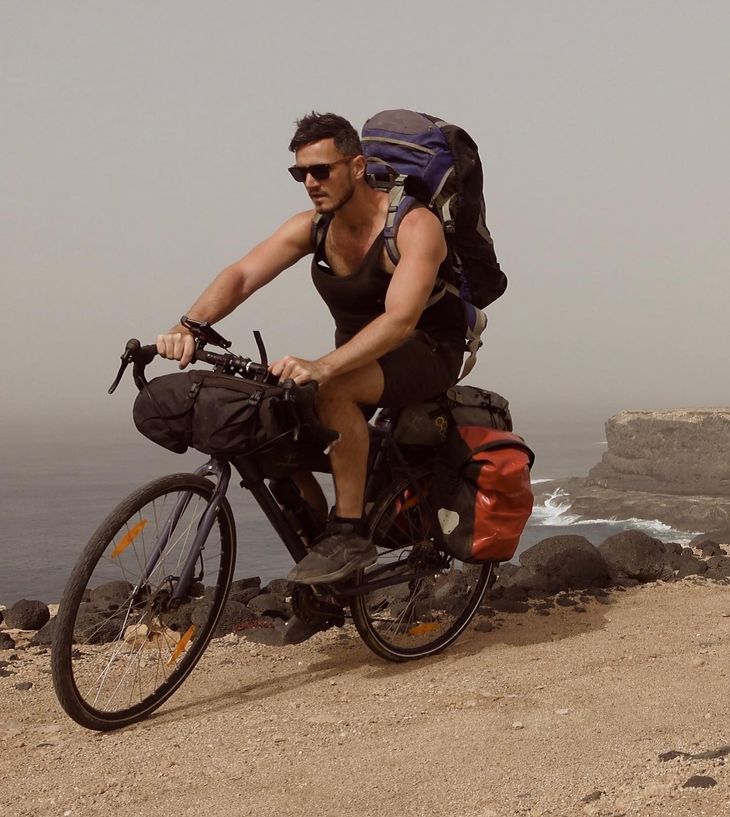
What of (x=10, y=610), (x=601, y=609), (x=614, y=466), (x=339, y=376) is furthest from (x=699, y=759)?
(x=614, y=466)

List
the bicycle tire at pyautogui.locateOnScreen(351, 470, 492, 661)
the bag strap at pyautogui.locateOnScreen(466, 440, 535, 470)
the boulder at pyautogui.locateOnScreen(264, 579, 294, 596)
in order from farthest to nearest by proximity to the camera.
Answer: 1. the boulder at pyautogui.locateOnScreen(264, 579, 294, 596)
2. the bag strap at pyautogui.locateOnScreen(466, 440, 535, 470)
3. the bicycle tire at pyautogui.locateOnScreen(351, 470, 492, 661)

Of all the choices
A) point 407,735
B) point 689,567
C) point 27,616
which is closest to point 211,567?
point 407,735

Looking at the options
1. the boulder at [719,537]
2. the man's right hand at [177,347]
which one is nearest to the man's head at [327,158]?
the man's right hand at [177,347]

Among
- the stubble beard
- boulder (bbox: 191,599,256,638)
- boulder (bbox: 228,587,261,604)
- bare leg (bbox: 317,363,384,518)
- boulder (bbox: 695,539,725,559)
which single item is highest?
the stubble beard

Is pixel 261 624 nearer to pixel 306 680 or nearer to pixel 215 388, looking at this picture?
pixel 306 680

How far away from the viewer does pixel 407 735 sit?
15.1 feet

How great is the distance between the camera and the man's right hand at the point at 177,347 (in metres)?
4.79

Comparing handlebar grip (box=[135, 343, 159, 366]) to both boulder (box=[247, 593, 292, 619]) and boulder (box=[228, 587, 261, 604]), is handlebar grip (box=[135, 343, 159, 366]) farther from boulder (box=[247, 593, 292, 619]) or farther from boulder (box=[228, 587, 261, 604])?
boulder (box=[228, 587, 261, 604])

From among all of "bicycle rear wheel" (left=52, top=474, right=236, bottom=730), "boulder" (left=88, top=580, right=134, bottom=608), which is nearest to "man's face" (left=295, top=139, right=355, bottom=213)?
"bicycle rear wheel" (left=52, top=474, right=236, bottom=730)

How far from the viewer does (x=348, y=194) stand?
16.6ft

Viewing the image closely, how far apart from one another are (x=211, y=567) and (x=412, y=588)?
160cm

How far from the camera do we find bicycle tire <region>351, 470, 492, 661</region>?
228 inches

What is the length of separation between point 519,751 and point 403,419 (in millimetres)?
2001

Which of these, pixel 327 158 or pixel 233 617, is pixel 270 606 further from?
pixel 327 158
